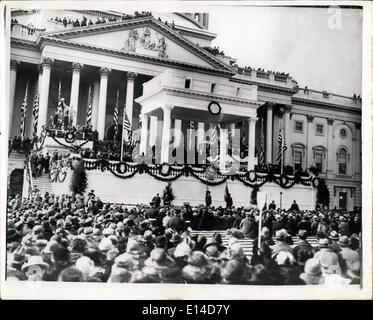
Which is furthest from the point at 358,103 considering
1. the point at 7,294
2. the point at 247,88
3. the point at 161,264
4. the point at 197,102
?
the point at 7,294

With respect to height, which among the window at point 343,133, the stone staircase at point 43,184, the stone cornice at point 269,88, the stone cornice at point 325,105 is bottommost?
the stone staircase at point 43,184

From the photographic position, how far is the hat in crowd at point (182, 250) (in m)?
6.75

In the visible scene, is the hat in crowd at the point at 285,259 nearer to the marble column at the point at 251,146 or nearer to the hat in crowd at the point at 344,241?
the hat in crowd at the point at 344,241

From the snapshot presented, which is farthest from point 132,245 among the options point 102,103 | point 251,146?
point 251,146

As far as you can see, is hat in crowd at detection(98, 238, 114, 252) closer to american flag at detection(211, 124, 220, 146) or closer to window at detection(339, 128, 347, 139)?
american flag at detection(211, 124, 220, 146)

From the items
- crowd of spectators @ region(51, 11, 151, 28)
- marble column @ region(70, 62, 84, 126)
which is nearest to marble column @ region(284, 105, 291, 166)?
crowd of spectators @ region(51, 11, 151, 28)

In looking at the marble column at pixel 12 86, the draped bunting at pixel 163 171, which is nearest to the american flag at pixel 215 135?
the draped bunting at pixel 163 171

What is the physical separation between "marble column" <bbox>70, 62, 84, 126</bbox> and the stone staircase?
0.99m

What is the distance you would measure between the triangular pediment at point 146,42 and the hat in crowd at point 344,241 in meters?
3.33

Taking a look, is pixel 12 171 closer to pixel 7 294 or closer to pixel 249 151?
pixel 7 294

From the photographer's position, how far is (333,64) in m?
7.56

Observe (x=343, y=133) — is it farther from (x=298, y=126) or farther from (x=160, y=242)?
(x=160, y=242)

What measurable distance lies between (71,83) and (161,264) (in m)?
3.24

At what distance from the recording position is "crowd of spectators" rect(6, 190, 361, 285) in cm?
656
